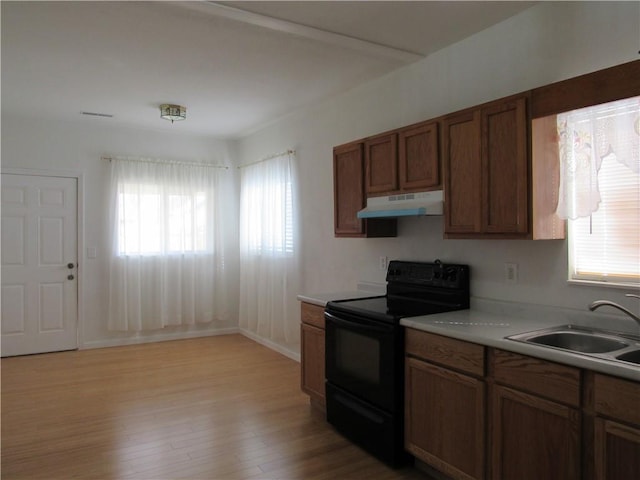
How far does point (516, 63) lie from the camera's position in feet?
8.82

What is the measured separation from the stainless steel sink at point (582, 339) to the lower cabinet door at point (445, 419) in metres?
0.35

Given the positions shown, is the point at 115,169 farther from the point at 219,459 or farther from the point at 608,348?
the point at 608,348

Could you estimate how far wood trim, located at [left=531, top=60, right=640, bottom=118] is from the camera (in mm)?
1922

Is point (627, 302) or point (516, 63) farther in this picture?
point (516, 63)

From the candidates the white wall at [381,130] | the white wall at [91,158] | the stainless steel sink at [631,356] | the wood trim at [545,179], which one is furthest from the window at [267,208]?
the stainless steel sink at [631,356]

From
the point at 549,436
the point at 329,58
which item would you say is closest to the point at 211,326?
the point at 329,58

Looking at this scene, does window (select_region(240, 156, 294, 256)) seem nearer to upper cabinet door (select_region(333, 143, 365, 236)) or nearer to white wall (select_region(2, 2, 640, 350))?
white wall (select_region(2, 2, 640, 350))

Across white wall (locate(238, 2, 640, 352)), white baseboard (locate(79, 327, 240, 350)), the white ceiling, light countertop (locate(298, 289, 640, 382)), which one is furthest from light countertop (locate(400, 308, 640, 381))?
white baseboard (locate(79, 327, 240, 350))

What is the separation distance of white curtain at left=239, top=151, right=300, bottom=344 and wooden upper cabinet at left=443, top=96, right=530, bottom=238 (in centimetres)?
242

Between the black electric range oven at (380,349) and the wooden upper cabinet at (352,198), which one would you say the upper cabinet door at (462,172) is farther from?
the wooden upper cabinet at (352,198)

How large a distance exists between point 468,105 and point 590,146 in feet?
3.07

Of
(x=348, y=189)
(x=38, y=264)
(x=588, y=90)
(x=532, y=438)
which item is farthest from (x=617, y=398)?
(x=38, y=264)

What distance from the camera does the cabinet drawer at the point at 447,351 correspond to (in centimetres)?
219

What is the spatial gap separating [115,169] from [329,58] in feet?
11.1
